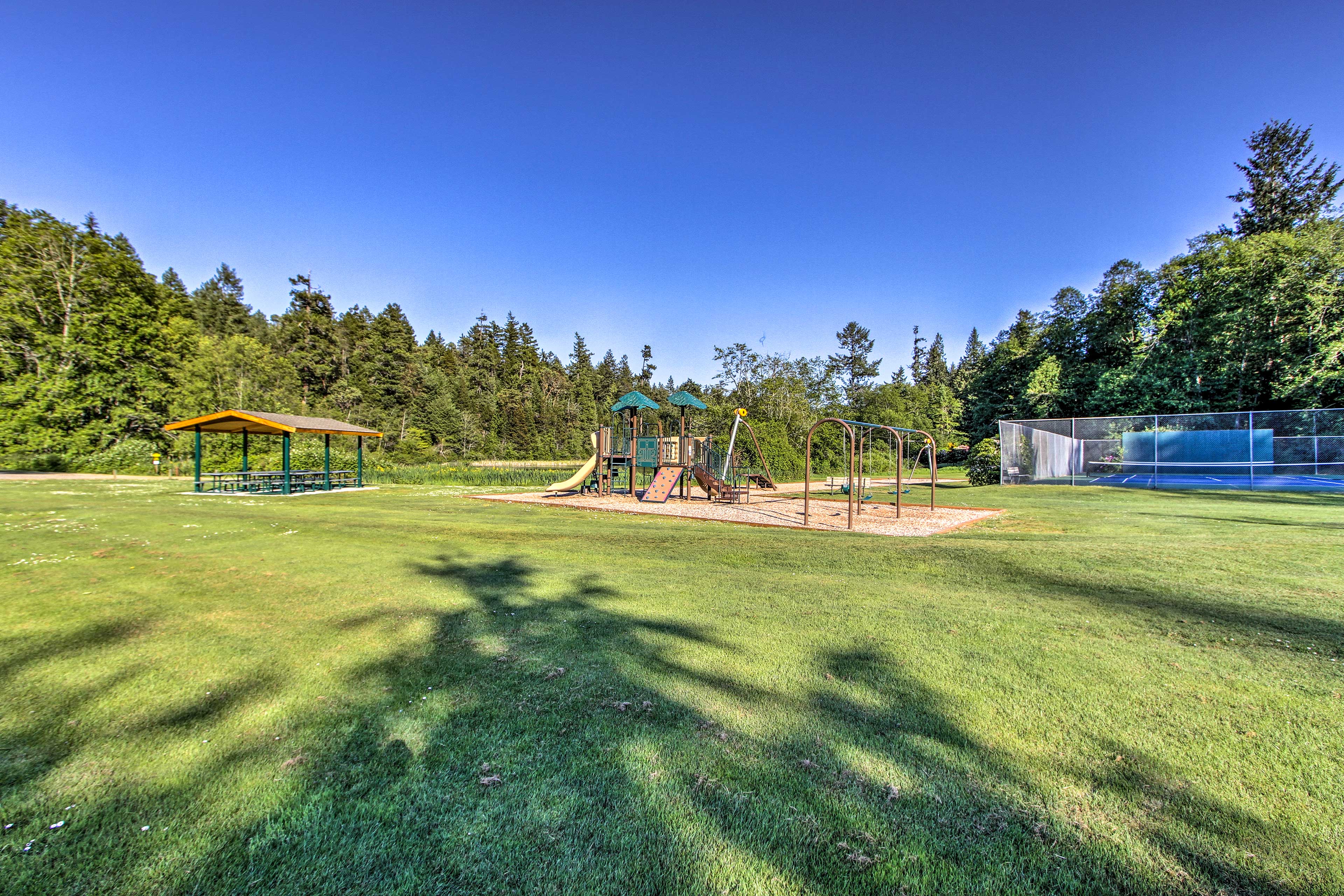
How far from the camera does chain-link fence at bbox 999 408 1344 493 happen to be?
796 inches

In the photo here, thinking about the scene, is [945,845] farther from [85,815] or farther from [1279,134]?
[1279,134]

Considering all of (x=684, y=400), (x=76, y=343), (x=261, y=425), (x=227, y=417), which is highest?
(x=76, y=343)

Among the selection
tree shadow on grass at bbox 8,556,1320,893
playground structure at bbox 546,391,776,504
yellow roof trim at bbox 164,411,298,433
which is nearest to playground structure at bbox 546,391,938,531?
playground structure at bbox 546,391,776,504

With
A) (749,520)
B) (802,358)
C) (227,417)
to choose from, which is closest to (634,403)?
(749,520)

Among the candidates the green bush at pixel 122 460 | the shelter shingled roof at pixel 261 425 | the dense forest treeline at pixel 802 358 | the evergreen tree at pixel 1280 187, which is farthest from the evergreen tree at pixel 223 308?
the evergreen tree at pixel 1280 187

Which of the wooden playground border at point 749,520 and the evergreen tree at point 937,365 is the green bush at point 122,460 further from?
the evergreen tree at point 937,365

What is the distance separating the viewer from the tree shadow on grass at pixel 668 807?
1.93m

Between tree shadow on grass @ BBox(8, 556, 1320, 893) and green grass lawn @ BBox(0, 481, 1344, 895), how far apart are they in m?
0.01

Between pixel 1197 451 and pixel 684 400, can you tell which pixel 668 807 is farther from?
pixel 1197 451

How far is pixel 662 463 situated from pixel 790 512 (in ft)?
21.3

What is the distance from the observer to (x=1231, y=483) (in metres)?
20.7

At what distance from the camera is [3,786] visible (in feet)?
7.95

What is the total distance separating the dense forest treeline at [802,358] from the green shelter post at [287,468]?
58.0 feet

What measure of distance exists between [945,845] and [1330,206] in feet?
166
